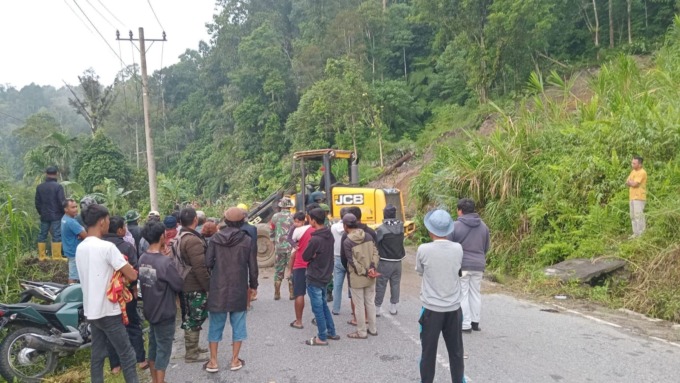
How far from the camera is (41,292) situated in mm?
5816

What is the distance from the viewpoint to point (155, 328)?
444 centimetres

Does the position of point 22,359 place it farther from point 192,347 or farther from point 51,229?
point 51,229

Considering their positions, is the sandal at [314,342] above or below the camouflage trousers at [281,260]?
below

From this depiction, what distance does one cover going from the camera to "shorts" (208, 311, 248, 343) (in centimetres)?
485

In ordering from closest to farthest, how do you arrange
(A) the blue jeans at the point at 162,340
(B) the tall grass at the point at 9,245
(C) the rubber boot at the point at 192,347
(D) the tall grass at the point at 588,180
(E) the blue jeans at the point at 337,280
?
(A) the blue jeans at the point at 162,340, (C) the rubber boot at the point at 192,347, (E) the blue jeans at the point at 337,280, (B) the tall grass at the point at 9,245, (D) the tall grass at the point at 588,180

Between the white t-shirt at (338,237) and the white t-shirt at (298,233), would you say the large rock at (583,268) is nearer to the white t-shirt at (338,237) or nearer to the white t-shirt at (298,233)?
the white t-shirt at (338,237)

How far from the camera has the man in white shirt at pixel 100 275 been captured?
3.92 meters

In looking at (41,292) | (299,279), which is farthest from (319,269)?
(41,292)

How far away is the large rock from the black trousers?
5132 mm

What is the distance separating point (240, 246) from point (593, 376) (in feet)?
12.2

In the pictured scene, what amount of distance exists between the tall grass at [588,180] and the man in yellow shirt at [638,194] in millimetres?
160

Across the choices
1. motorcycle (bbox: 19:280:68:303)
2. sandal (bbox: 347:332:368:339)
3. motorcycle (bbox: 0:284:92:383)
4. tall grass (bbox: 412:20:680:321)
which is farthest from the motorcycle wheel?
tall grass (bbox: 412:20:680:321)

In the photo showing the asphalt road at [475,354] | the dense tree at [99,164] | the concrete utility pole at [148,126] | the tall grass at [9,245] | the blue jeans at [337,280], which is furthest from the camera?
the dense tree at [99,164]

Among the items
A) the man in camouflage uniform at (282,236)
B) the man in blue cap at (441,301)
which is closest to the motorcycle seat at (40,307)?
the man in camouflage uniform at (282,236)
